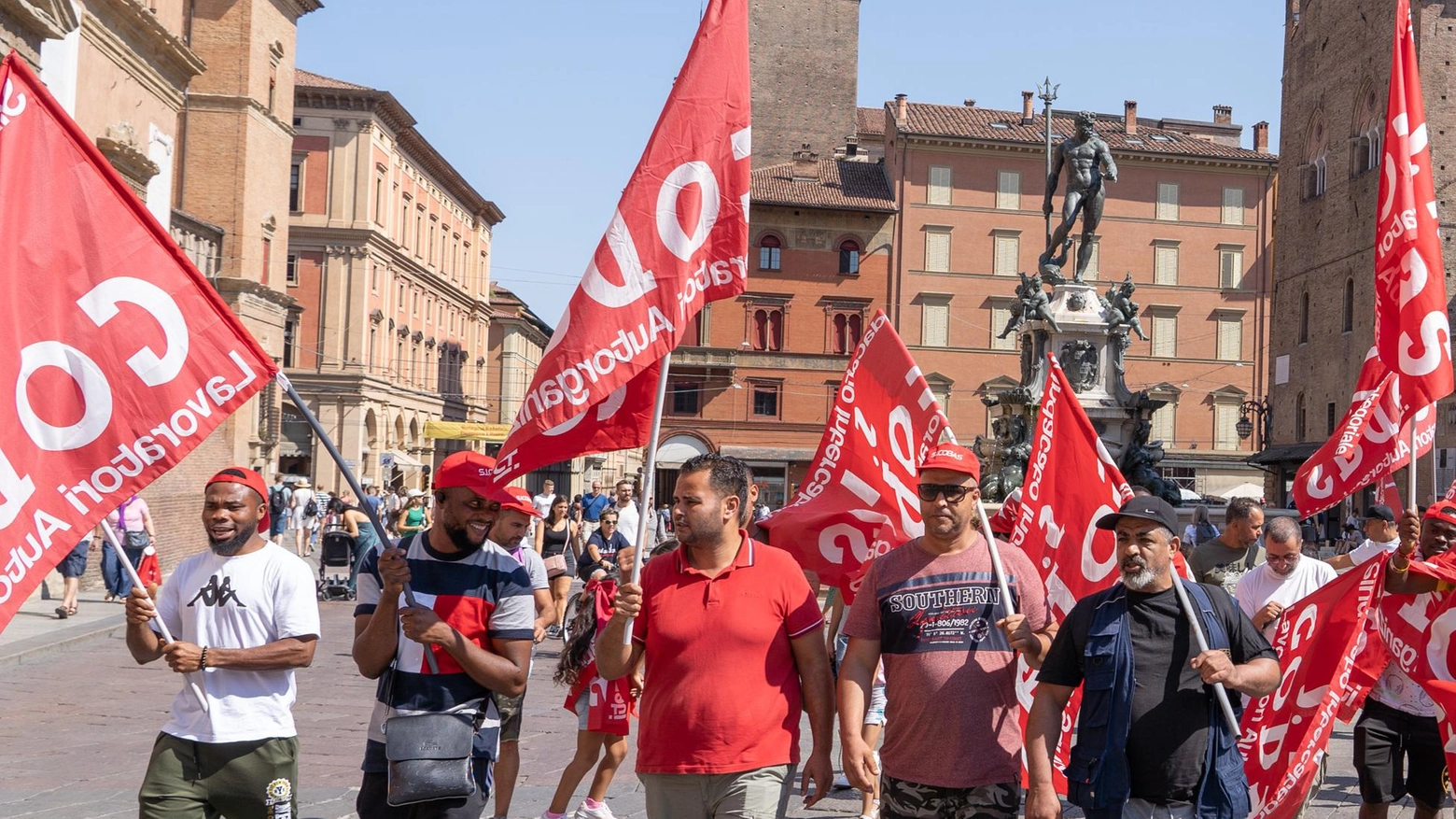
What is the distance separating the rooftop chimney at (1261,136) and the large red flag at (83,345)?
7049cm

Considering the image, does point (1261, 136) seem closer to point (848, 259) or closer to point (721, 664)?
point (848, 259)

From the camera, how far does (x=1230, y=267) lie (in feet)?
216

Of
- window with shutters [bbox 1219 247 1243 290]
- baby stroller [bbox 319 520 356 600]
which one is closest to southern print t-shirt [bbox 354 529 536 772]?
→ baby stroller [bbox 319 520 356 600]

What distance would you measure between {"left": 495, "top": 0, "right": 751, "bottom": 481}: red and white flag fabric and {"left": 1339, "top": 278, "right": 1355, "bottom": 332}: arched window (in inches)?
2019

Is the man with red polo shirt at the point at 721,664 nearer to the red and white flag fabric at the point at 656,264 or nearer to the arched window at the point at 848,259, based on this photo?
the red and white flag fabric at the point at 656,264

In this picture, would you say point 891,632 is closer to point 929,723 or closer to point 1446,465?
point 929,723

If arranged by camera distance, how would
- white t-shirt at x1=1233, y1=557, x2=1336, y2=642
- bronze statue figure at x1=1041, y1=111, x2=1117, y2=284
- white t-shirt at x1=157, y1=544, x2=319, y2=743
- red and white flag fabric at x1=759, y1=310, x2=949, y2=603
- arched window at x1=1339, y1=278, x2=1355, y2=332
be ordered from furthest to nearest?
arched window at x1=1339, y1=278, x2=1355, y2=332 → bronze statue figure at x1=1041, y1=111, x2=1117, y2=284 → red and white flag fabric at x1=759, y1=310, x2=949, y2=603 → white t-shirt at x1=1233, y1=557, x2=1336, y2=642 → white t-shirt at x1=157, y1=544, x2=319, y2=743

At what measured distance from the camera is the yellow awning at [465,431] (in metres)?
59.0

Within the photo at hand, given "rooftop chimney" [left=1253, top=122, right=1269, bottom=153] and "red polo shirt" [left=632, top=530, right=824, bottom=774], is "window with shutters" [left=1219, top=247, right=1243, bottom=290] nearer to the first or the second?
"rooftop chimney" [left=1253, top=122, right=1269, bottom=153]

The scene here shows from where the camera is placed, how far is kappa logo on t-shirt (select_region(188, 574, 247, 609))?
16.1 ft

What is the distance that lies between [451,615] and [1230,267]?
213 feet

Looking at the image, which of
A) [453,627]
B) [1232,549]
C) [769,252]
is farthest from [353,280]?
[453,627]

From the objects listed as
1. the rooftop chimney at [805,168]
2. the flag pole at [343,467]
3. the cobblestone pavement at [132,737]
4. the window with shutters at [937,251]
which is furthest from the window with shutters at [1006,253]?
the flag pole at [343,467]

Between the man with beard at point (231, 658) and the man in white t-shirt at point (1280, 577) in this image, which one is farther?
the man in white t-shirt at point (1280, 577)
